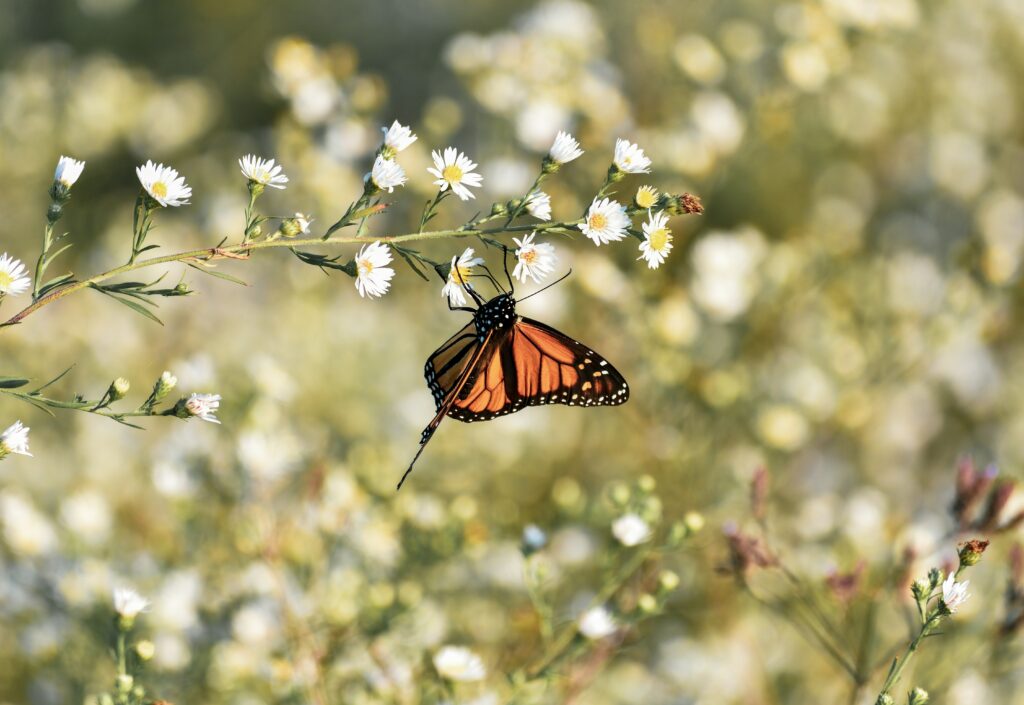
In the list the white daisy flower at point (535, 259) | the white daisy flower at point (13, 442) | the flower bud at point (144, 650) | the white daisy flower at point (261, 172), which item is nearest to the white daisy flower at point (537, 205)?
the white daisy flower at point (535, 259)

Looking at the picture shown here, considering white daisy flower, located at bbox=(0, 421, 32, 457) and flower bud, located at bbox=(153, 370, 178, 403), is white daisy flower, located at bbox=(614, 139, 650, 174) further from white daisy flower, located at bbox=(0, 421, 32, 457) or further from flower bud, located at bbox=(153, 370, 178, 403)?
white daisy flower, located at bbox=(0, 421, 32, 457)

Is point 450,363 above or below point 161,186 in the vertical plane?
above

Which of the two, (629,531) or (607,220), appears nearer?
(607,220)

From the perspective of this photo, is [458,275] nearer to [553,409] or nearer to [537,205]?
[537,205]

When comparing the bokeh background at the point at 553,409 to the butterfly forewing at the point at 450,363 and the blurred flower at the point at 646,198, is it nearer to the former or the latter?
the butterfly forewing at the point at 450,363

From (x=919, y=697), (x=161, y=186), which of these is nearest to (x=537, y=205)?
(x=161, y=186)

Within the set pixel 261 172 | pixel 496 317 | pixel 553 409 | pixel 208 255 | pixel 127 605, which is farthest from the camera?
pixel 553 409

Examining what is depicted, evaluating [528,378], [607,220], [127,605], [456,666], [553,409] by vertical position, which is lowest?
[456,666]

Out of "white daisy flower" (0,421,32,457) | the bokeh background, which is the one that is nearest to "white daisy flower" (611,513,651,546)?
the bokeh background
